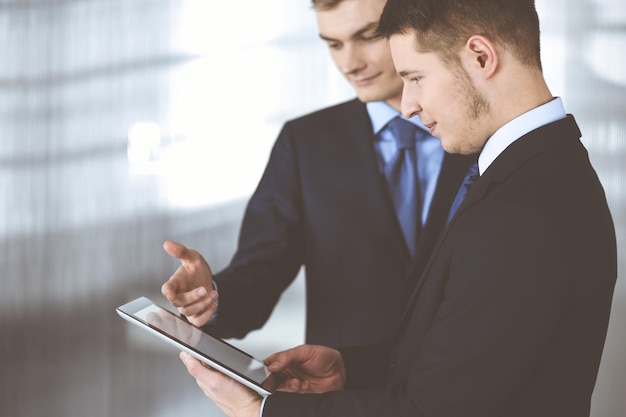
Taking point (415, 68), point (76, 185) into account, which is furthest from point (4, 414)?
point (415, 68)

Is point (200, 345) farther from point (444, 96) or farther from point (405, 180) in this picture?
point (405, 180)

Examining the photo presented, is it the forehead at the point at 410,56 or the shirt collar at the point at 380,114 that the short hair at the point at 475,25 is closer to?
the forehead at the point at 410,56

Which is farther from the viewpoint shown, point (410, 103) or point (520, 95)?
point (410, 103)

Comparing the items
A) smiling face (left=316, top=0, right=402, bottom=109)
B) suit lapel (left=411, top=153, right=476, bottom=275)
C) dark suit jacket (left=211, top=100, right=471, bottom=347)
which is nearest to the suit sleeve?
dark suit jacket (left=211, top=100, right=471, bottom=347)

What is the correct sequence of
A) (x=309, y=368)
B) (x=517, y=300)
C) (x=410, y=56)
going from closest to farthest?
1. (x=517, y=300)
2. (x=410, y=56)
3. (x=309, y=368)

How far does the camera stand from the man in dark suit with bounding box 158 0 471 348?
1941mm

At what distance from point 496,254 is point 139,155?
7.68ft

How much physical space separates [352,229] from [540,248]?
41.7 inches

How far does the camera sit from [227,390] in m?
1.22

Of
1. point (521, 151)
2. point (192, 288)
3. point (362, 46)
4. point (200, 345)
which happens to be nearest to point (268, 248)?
point (192, 288)

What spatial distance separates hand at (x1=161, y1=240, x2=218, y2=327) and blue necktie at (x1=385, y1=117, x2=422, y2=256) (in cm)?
61

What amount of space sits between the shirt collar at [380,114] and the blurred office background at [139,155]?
92cm

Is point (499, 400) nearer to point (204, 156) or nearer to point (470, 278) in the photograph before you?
point (470, 278)

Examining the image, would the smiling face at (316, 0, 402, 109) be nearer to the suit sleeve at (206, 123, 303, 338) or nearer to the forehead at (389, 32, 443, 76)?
the suit sleeve at (206, 123, 303, 338)
